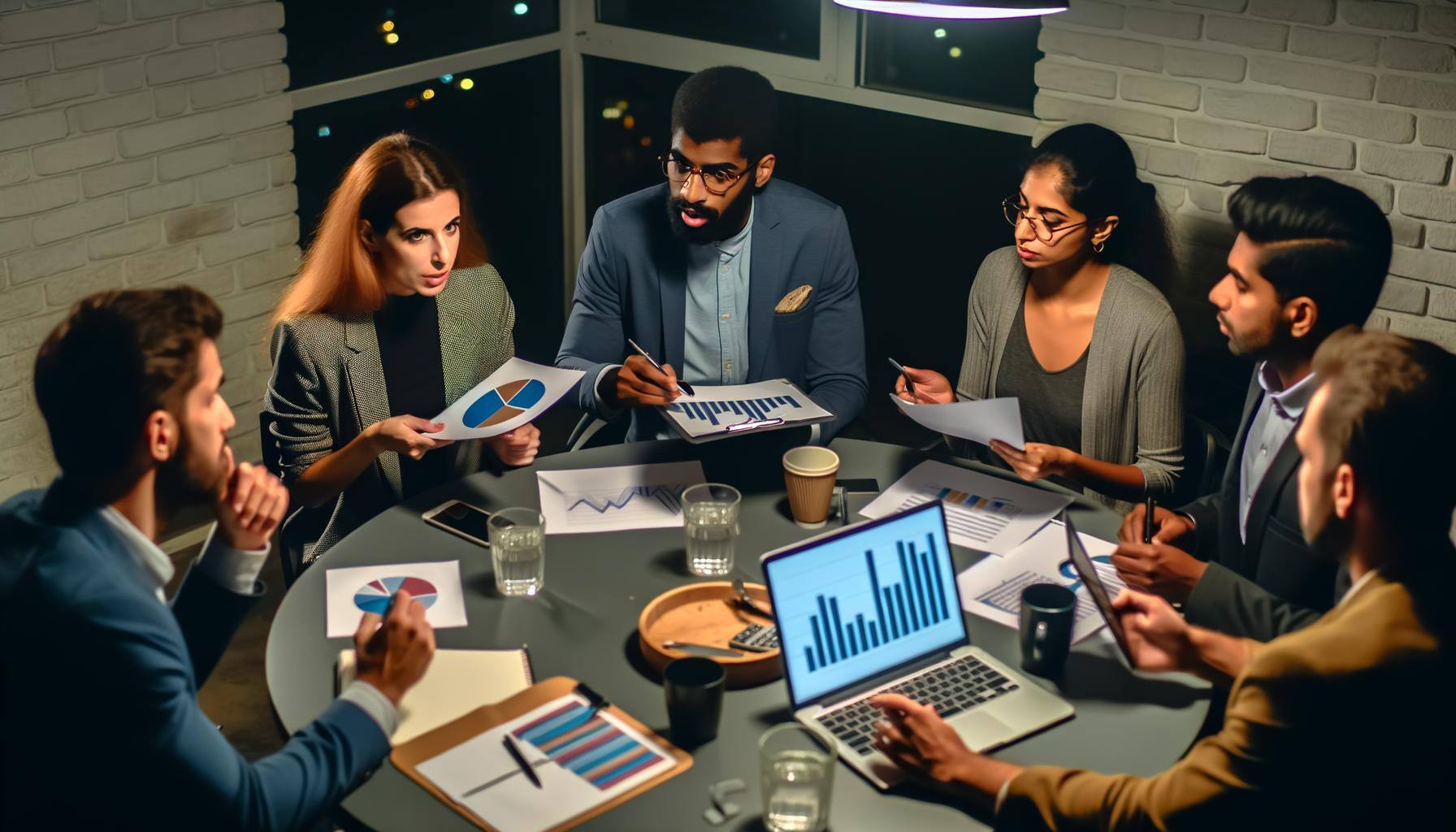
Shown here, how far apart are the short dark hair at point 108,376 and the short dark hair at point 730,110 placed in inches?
60.2

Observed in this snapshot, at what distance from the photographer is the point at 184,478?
1716 mm

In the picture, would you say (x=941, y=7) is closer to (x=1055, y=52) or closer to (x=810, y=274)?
(x=810, y=274)

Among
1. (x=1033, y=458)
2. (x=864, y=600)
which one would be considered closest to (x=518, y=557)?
(x=864, y=600)

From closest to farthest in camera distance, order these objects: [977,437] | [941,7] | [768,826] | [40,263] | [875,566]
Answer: [768,826] → [875,566] → [941,7] → [977,437] → [40,263]

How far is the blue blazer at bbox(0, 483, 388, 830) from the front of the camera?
4.96 feet

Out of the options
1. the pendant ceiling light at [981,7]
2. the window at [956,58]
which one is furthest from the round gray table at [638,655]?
the window at [956,58]

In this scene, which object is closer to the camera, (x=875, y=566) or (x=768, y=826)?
(x=768, y=826)

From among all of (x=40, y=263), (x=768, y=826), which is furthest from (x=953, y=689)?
(x=40, y=263)

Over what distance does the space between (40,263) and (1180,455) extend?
9.22ft

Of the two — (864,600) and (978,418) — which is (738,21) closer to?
(978,418)

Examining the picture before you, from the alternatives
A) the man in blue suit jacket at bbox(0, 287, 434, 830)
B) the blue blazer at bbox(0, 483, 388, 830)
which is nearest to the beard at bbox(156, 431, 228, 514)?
the man in blue suit jacket at bbox(0, 287, 434, 830)

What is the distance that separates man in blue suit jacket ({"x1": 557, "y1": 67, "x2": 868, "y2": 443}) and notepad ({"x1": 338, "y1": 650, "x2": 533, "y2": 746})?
3.70 ft

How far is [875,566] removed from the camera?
195 centimetres

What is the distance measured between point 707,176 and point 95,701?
1840mm
